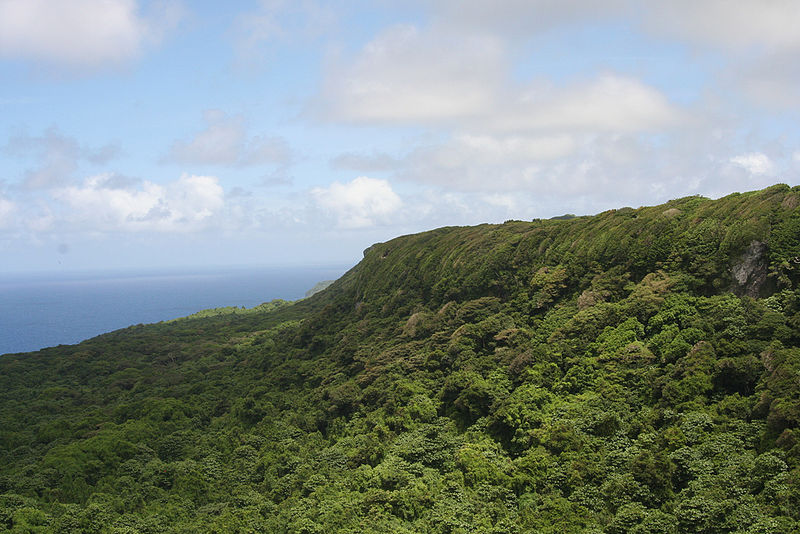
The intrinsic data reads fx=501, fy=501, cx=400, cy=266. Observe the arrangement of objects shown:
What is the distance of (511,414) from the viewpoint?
92.9ft

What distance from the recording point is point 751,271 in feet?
93.3

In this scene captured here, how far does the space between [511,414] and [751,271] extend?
15860 millimetres

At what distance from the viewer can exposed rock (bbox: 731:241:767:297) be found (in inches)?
1100

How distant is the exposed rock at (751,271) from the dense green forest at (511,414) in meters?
0.11

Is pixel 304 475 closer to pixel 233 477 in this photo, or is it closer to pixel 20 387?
pixel 233 477

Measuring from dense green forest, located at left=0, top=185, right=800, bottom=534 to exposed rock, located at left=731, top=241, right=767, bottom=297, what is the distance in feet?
0.35

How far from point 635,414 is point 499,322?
1553cm

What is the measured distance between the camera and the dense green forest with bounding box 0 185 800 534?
67.1 feet

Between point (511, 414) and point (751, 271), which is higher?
point (751, 271)

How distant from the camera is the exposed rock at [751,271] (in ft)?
91.7

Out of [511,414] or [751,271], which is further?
[751,271]

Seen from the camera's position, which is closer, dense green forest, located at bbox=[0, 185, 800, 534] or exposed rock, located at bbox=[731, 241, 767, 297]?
dense green forest, located at bbox=[0, 185, 800, 534]

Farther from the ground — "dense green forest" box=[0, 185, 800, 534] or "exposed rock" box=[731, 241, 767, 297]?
"exposed rock" box=[731, 241, 767, 297]

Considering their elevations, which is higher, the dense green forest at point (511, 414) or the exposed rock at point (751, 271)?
the exposed rock at point (751, 271)
